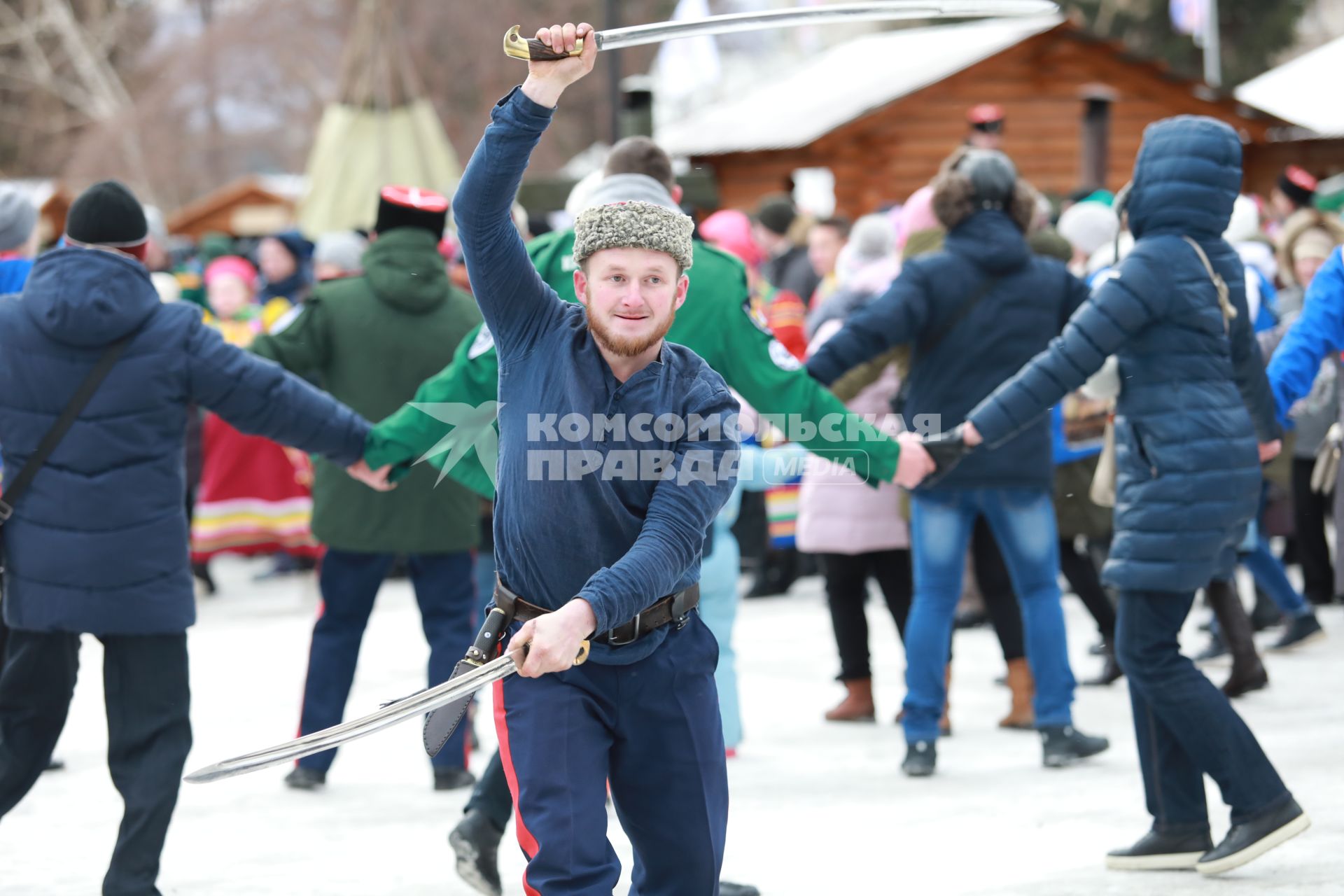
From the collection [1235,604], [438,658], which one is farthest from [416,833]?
[1235,604]

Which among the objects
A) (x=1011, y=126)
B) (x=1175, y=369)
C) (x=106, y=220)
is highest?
(x=1011, y=126)

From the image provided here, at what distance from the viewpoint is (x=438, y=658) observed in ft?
19.7

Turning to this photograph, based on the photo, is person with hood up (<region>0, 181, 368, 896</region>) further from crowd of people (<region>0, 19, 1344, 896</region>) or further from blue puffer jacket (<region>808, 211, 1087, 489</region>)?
blue puffer jacket (<region>808, 211, 1087, 489</region>)

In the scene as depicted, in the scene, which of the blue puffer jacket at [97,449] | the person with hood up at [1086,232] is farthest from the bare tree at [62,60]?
the blue puffer jacket at [97,449]

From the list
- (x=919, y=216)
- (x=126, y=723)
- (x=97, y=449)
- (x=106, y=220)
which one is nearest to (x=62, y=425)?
(x=97, y=449)

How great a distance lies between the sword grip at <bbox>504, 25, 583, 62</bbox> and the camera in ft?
11.1

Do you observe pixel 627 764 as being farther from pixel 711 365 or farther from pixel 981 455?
pixel 981 455

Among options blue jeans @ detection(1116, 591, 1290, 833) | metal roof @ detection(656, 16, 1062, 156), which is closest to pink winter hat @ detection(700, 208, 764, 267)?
blue jeans @ detection(1116, 591, 1290, 833)

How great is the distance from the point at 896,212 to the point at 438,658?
4226 mm

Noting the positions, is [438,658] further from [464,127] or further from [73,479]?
[464,127]

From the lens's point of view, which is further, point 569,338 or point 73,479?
point 73,479

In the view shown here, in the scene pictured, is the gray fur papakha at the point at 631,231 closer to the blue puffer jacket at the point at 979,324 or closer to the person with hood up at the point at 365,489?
the blue puffer jacket at the point at 979,324

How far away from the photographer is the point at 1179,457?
467 cm

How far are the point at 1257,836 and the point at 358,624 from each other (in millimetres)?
3065
